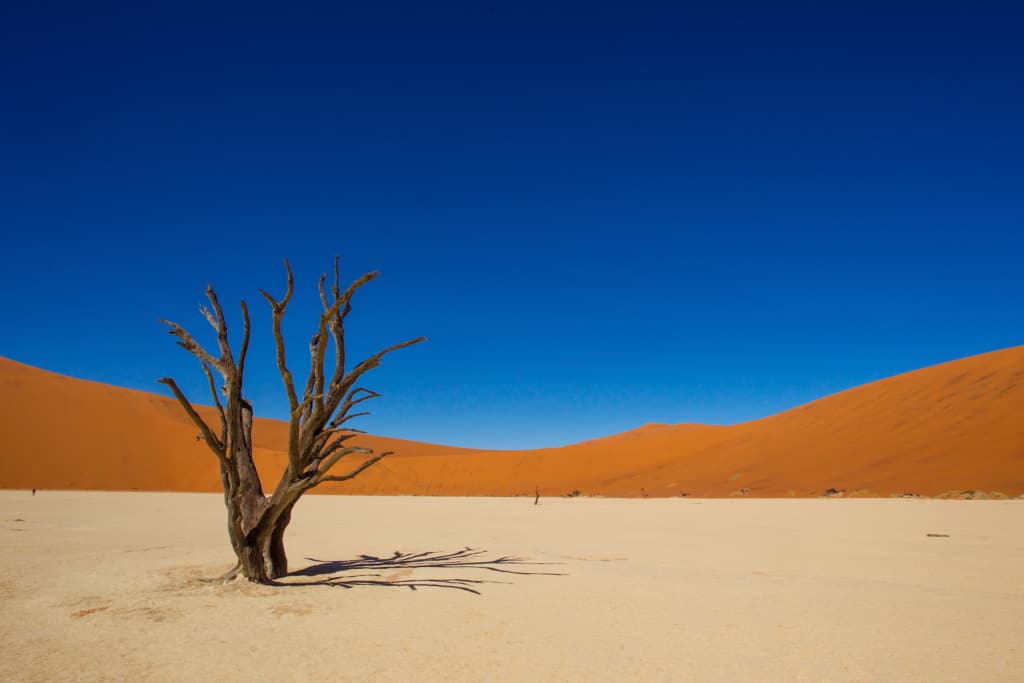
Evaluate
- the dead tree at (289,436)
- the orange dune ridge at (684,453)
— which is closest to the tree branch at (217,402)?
the dead tree at (289,436)

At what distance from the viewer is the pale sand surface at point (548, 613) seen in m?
4.25

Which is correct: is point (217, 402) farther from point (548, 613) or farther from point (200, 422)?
point (548, 613)

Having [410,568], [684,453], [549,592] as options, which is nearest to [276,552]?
[410,568]

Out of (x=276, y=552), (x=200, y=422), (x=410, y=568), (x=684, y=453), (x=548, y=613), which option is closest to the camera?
(x=548, y=613)

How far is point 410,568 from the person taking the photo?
850 cm

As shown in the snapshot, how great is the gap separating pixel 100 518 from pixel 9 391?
39641mm

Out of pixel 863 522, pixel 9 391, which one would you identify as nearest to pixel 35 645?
pixel 863 522

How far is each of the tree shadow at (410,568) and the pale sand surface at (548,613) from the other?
0.21m

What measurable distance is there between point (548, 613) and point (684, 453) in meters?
39.0

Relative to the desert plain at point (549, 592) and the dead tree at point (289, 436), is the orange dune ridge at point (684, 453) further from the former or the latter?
the dead tree at point (289, 436)

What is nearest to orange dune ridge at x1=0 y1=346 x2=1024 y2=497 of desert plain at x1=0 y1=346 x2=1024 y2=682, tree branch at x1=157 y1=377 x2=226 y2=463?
desert plain at x1=0 y1=346 x2=1024 y2=682

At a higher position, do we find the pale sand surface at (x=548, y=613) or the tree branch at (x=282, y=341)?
the tree branch at (x=282, y=341)

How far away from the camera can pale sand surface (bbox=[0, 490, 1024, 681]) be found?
4.25 metres

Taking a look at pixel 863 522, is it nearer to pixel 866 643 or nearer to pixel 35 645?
pixel 866 643
